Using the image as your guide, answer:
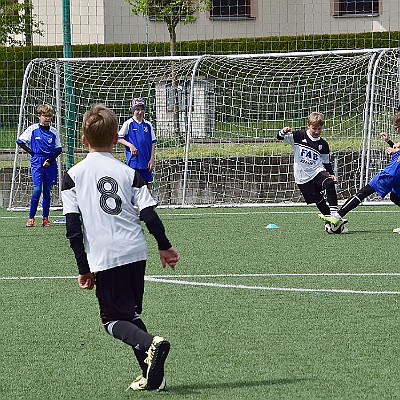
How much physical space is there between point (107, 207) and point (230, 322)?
6.74 feet

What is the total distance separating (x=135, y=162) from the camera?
1412 centimetres

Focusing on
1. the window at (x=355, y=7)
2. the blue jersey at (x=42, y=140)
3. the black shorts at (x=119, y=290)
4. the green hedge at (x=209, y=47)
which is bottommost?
the black shorts at (x=119, y=290)

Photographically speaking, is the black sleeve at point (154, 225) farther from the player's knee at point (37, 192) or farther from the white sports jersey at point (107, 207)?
the player's knee at point (37, 192)

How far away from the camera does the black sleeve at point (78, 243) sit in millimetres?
5117

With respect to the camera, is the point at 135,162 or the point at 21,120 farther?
the point at 21,120

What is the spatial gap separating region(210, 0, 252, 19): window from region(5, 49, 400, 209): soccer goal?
7.60 metres

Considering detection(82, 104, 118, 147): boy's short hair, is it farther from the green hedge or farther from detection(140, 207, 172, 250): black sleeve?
the green hedge

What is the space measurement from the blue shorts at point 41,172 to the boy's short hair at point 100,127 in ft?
28.2

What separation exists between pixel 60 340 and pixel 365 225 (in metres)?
7.22

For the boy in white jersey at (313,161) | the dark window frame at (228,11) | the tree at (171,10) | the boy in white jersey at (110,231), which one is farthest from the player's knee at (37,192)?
the dark window frame at (228,11)

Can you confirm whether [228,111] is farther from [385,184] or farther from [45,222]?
[385,184]

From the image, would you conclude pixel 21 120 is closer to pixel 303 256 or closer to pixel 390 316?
pixel 303 256

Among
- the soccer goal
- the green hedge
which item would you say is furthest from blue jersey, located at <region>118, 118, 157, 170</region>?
the green hedge

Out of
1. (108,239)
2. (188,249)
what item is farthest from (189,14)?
(108,239)
